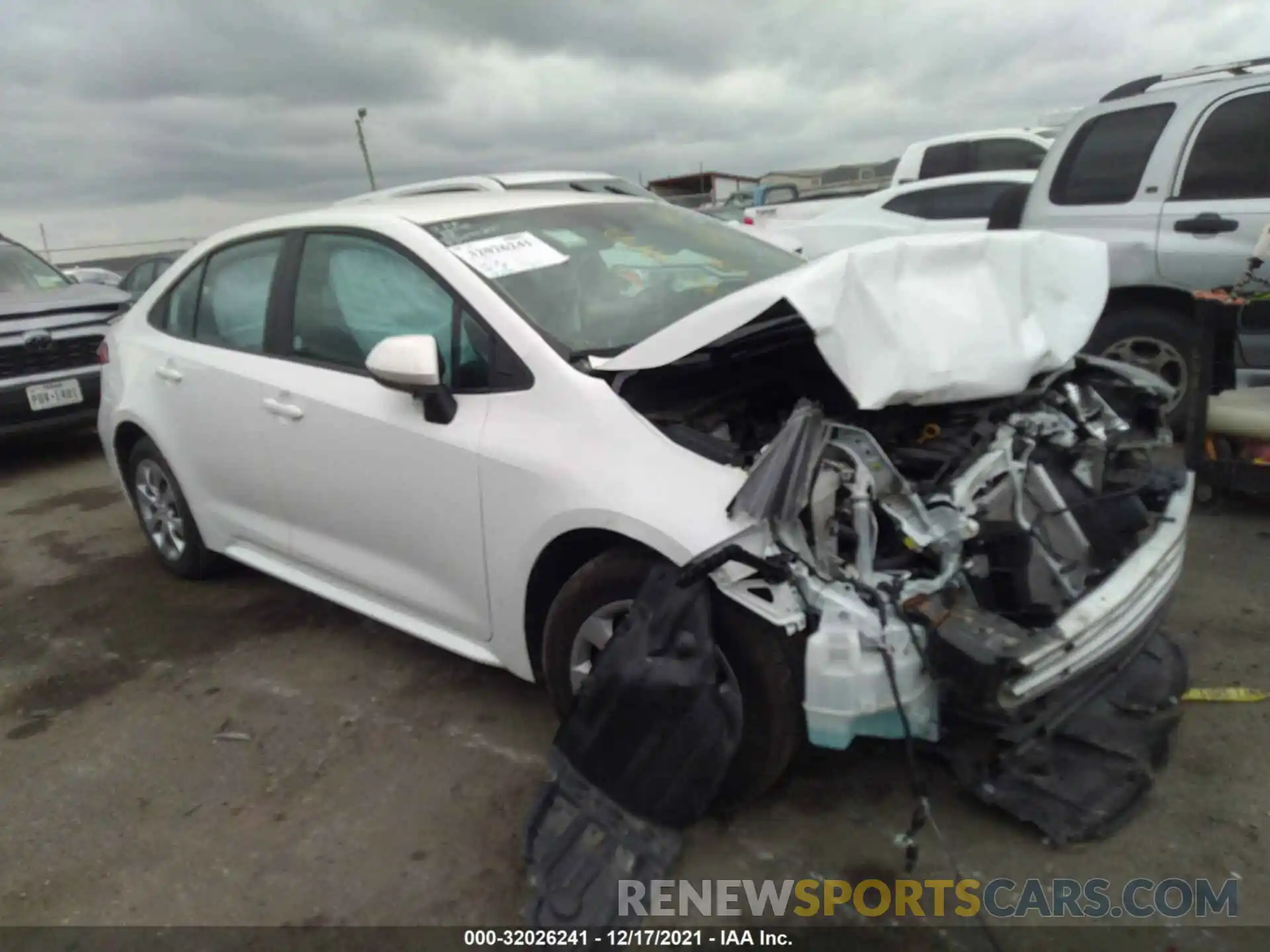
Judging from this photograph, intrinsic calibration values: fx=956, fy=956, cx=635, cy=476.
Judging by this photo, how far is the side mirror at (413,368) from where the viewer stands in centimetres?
276

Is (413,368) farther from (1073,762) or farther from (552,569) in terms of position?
(1073,762)

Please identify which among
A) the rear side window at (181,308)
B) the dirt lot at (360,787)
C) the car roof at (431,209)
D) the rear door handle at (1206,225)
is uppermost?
the car roof at (431,209)

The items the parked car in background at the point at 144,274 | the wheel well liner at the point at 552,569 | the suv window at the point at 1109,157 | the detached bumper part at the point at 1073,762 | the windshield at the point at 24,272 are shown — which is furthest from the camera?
the parked car in background at the point at 144,274

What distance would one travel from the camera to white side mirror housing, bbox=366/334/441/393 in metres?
2.76

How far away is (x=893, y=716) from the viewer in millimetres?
2268

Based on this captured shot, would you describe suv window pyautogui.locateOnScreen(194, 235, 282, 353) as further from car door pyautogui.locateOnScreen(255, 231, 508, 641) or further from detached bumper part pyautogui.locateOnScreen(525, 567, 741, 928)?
detached bumper part pyautogui.locateOnScreen(525, 567, 741, 928)

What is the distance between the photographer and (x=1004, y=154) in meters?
10.9

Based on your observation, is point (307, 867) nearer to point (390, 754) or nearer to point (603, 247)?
point (390, 754)

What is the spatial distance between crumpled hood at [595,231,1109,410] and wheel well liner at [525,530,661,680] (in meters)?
0.49


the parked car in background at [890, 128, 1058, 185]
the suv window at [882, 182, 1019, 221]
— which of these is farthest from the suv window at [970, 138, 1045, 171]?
the suv window at [882, 182, 1019, 221]

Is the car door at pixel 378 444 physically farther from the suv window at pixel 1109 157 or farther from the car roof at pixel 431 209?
the suv window at pixel 1109 157

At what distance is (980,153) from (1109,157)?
18.3ft

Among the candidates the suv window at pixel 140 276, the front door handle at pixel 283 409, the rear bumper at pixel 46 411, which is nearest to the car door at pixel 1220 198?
the front door handle at pixel 283 409

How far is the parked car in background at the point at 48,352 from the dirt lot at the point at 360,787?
11.0ft
